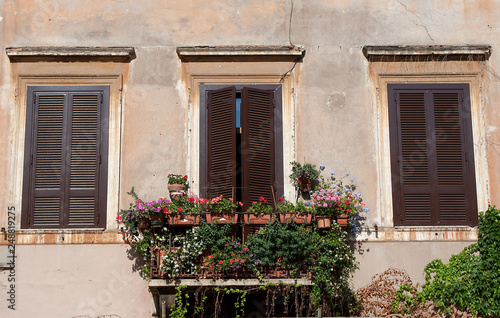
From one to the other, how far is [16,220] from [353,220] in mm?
4767

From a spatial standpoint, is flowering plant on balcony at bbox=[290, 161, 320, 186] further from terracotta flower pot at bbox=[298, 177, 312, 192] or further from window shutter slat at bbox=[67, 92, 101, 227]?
window shutter slat at bbox=[67, 92, 101, 227]

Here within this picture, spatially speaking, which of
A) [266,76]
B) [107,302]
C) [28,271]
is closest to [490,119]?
[266,76]

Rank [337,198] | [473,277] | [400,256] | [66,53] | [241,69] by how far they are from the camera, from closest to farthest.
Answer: [473,277], [337,198], [400,256], [66,53], [241,69]

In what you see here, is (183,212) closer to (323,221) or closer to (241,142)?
(241,142)

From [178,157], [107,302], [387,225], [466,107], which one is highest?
[466,107]

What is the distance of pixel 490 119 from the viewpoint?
11.3 m

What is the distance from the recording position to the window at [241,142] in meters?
10.9

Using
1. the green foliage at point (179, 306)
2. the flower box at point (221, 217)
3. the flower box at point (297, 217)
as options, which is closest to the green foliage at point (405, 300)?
the flower box at point (297, 217)

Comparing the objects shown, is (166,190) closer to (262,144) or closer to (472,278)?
(262,144)

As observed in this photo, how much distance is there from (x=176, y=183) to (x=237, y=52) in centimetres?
216

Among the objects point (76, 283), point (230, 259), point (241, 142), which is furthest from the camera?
point (241, 142)

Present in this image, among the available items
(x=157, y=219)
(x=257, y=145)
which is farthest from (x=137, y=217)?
(x=257, y=145)

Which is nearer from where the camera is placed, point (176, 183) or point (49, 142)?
point (176, 183)

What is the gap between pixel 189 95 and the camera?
11.3 metres
